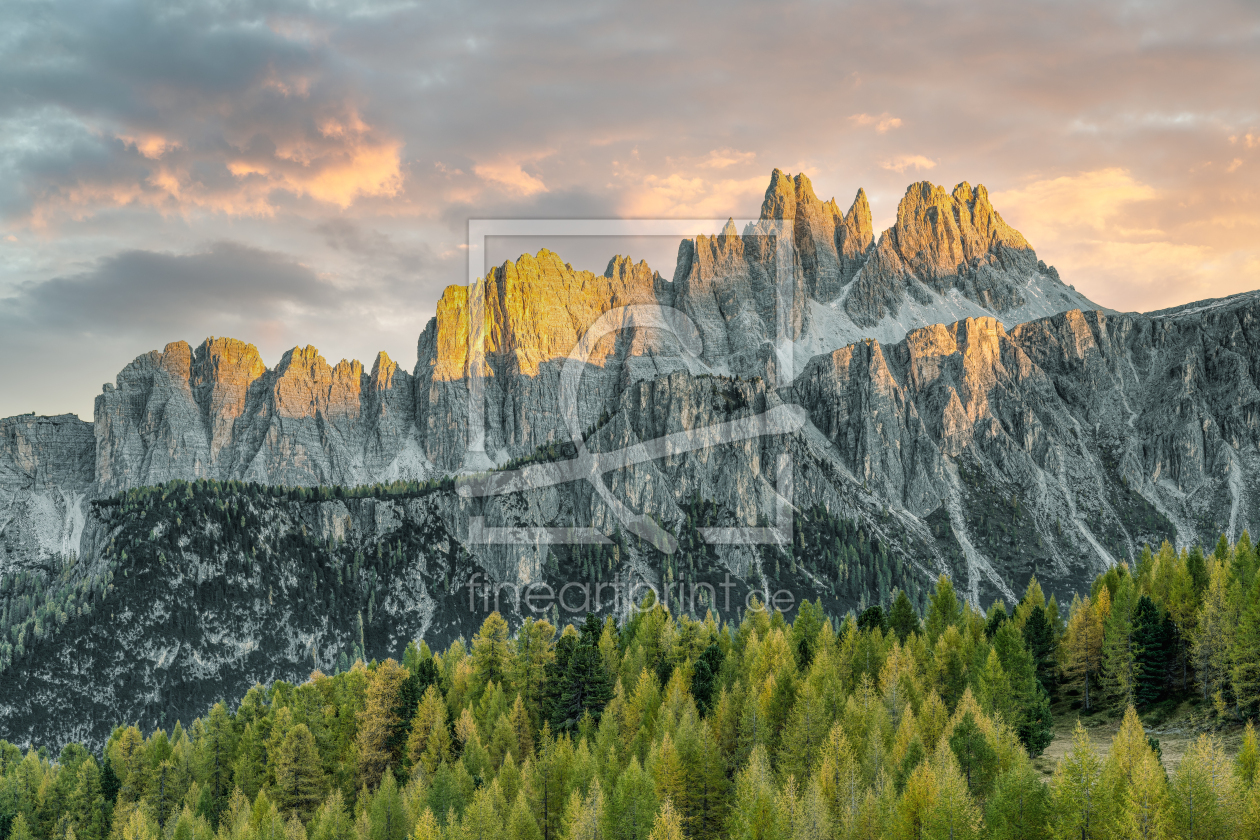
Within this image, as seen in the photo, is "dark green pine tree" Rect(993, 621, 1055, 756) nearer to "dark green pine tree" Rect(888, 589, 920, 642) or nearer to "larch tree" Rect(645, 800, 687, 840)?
"dark green pine tree" Rect(888, 589, 920, 642)

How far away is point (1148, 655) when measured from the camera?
6562cm

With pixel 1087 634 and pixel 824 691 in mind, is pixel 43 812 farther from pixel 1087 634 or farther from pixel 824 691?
pixel 1087 634

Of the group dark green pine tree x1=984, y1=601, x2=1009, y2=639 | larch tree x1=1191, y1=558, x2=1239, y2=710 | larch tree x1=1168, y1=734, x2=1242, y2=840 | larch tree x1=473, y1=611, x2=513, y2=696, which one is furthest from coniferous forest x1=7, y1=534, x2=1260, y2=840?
dark green pine tree x1=984, y1=601, x2=1009, y2=639

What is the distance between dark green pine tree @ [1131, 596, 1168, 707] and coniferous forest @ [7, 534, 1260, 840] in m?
0.23

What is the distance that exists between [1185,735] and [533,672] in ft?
165

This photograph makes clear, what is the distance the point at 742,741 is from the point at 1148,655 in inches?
1311

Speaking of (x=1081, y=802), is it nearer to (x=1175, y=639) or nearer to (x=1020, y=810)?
(x=1020, y=810)

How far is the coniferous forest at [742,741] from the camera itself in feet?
131

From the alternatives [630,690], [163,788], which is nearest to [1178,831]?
[630,690]

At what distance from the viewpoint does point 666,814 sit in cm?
4419

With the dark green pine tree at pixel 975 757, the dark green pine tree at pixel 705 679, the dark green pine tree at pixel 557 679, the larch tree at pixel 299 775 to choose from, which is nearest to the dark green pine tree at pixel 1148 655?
the dark green pine tree at pixel 975 757

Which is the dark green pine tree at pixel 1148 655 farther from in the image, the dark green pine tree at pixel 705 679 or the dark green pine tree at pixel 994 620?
the dark green pine tree at pixel 705 679

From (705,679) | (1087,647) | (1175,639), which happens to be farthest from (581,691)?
(1175,639)

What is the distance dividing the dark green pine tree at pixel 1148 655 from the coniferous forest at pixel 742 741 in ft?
0.75
